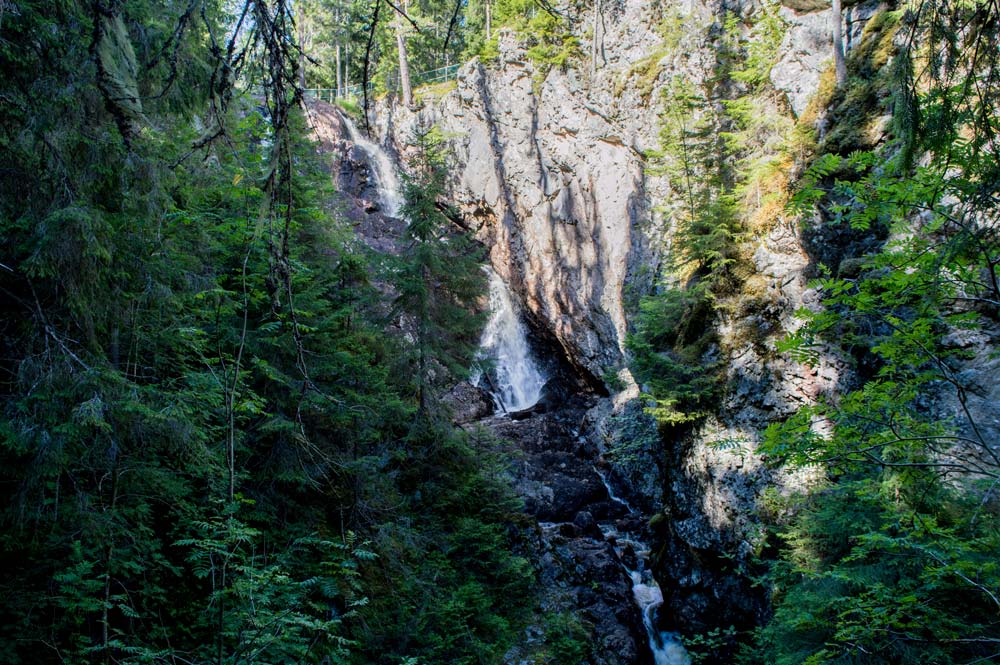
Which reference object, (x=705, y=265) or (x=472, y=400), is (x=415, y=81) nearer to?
(x=472, y=400)

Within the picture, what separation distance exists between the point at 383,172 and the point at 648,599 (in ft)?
66.1

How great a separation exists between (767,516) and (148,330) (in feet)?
28.0

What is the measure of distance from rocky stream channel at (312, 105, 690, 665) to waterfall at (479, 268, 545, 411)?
4 centimetres

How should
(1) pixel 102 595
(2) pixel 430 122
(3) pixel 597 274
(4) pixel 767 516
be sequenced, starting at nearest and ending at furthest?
(1) pixel 102 595 < (4) pixel 767 516 < (3) pixel 597 274 < (2) pixel 430 122

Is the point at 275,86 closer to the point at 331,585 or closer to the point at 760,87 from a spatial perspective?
the point at 331,585

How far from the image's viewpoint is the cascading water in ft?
30.2

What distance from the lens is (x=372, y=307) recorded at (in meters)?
10.2

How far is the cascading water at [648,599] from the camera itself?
9.21 metres

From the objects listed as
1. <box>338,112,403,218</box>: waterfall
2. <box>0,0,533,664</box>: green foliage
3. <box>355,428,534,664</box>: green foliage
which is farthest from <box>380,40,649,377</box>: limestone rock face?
<box>0,0,533,664</box>: green foliage

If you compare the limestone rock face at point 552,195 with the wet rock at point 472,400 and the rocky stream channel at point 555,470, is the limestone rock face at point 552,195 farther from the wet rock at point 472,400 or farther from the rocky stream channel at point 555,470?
the wet rock at point 472,400

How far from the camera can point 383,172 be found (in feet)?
76.6

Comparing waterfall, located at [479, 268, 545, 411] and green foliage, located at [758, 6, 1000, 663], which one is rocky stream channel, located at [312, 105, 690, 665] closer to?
waterfall, located at [479, 268, 545, 411]

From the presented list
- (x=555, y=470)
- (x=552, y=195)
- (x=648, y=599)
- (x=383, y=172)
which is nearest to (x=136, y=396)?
(x=648, y=599)

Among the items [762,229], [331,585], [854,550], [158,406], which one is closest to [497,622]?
[331,585]
